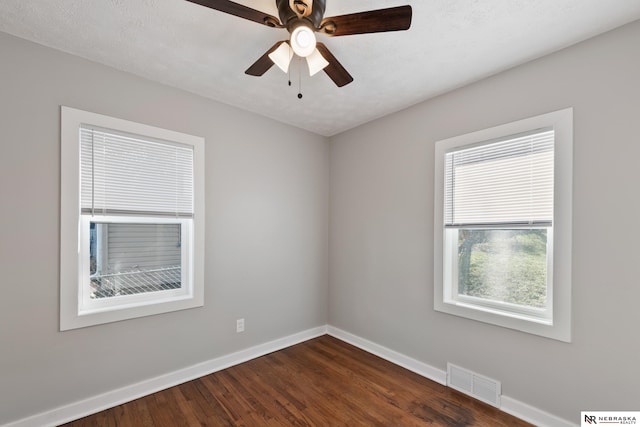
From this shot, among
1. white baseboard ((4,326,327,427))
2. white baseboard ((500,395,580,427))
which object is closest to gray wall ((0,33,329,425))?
white baseboard ((4,326,327,427))

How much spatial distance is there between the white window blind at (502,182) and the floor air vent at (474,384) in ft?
4.00

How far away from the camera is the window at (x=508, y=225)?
6.47 feet

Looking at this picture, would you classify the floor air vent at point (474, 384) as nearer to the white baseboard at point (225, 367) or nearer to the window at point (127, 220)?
the white baseboard at point (225, 367)

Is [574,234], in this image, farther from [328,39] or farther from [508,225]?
[328,39]

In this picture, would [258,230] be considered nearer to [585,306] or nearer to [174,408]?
[174,408]

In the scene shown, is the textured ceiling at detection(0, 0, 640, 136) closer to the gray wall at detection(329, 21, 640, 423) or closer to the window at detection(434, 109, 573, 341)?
the gray wall at detection(329, 21, 640, 423)

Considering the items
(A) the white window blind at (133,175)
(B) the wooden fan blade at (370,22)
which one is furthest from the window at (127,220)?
(B) the wooden fan blade at (370,22)

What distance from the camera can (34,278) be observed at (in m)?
1.97

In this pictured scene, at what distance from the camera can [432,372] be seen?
104 inches

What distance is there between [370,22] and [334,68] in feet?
1.34

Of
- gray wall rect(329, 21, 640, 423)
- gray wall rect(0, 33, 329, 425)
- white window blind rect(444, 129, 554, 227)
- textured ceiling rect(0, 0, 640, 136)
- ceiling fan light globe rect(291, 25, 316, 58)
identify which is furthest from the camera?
white window blind rect(444, 129, 554, 227)

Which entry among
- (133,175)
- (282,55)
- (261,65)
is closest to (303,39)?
(282,55)

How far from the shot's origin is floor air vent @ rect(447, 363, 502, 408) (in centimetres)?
224

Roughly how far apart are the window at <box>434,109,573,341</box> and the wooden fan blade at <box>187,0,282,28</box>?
6.02 ft
